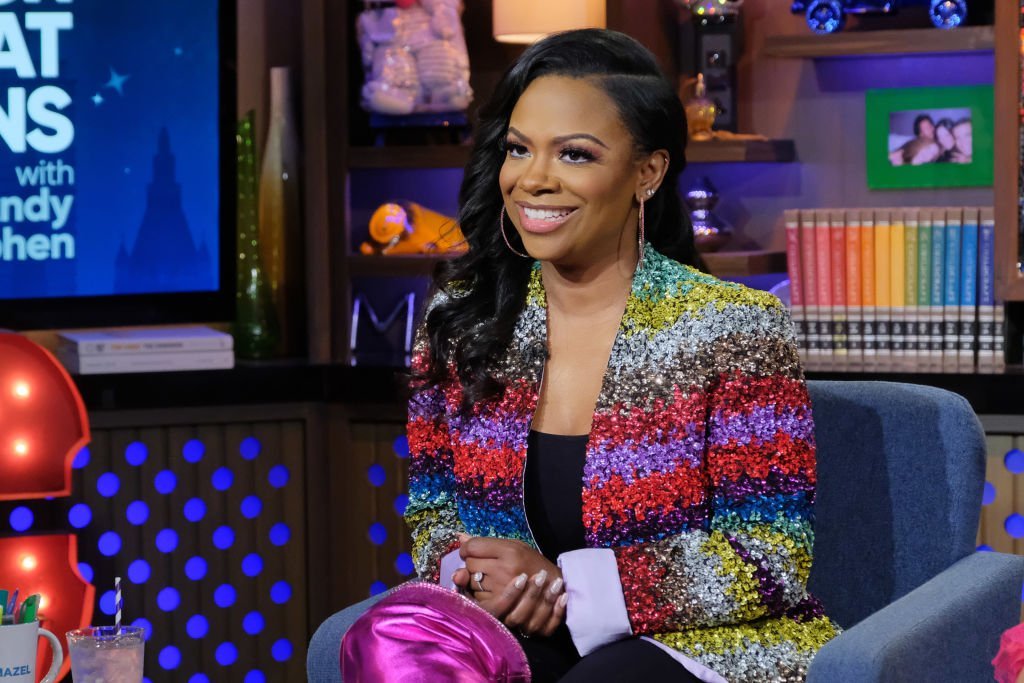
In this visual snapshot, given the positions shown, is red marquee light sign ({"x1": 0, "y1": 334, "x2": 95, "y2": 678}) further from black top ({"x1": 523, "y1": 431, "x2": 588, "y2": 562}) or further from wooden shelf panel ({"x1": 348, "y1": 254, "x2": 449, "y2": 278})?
black top ({"x1": 523, "y1": 431, "x2": 588, "y2": 562})

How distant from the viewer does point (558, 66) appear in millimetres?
1985

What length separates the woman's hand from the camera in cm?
182

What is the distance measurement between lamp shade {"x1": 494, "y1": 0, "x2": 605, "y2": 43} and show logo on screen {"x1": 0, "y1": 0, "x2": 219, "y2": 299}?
0.61 m

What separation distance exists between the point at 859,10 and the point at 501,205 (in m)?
1.44

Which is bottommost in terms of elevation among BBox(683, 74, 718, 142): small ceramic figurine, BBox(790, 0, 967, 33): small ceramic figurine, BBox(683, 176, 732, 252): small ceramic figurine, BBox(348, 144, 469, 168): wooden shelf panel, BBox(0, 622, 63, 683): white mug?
BBox(0, 622, 63, 683): white mug

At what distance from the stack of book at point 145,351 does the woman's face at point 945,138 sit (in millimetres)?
1626

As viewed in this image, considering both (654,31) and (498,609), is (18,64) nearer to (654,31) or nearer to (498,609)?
(654,31)

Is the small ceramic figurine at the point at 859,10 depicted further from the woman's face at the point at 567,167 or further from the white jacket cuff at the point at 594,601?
the white jacket cuff at the point at 594,601

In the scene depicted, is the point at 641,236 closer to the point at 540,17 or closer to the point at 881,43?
the point at 540,17

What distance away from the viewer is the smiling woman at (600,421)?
1827 millimetres

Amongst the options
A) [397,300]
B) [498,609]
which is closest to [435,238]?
[397,300]

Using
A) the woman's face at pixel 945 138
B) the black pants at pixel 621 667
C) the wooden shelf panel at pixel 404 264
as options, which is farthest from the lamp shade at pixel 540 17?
the black pants at pixel 621 667

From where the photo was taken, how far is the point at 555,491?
199 centimetres

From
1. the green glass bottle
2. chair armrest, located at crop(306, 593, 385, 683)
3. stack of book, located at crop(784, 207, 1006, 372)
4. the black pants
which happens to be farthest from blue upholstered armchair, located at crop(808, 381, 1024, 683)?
the green glass bottle
